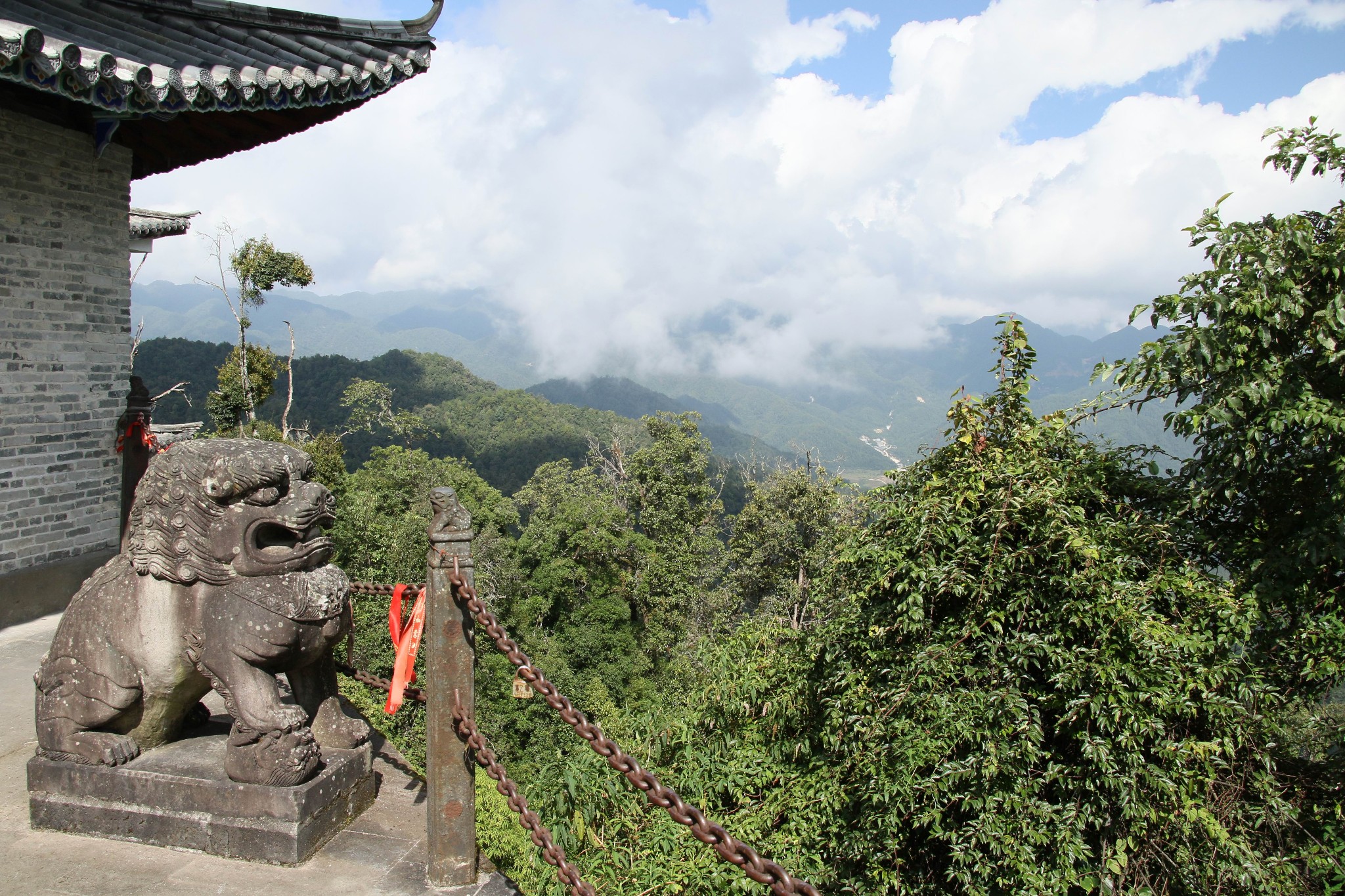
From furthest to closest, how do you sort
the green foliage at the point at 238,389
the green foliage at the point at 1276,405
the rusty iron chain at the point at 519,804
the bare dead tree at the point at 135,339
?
1. the green foliage at the point at 238,389
2. the bare dead tree at the point at 135,339
3. the green foliage at the point at 1276,405
4. the rusty iron chain at the point at 519,804

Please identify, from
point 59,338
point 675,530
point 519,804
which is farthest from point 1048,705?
point 675,530

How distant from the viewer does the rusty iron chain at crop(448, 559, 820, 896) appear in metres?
1.64

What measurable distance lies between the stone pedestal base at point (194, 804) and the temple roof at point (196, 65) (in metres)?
3.55

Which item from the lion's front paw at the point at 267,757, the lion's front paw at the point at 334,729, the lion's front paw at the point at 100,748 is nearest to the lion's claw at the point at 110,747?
the lion's front paw at the point at 100,748

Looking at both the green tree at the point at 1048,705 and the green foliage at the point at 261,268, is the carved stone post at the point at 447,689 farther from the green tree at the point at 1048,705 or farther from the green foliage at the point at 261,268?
the green foliage at the point at 261,268

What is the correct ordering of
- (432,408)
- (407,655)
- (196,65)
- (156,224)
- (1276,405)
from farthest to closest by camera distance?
(432,408) < (156,224) < (196,65) < (1276,405) < (407,655)

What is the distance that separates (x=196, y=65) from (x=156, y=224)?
25.7ft

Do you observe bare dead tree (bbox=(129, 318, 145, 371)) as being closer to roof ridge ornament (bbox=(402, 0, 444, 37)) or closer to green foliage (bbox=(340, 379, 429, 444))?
roof ridge ornament (bbox=(402, 0, 444, 37))

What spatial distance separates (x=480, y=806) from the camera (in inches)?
392

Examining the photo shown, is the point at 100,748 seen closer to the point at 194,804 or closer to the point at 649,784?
the point at 194,804

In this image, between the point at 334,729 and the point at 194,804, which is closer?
the point at 194,804

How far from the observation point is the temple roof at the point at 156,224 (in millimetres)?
11281

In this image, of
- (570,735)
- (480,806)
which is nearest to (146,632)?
(480,806)

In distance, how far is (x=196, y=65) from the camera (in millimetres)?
5078
